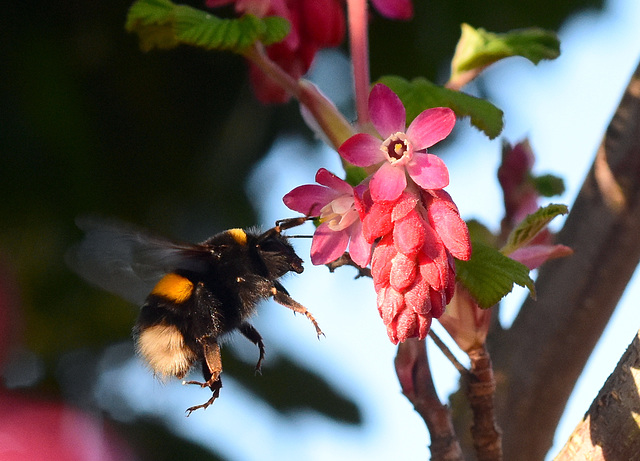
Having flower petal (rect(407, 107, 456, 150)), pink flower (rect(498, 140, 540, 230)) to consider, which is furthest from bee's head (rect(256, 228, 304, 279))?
pink flower (rect(498, 140, 540, 230))

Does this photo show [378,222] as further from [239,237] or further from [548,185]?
[548,185]

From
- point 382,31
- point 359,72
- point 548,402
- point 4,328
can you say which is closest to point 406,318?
point 359,72

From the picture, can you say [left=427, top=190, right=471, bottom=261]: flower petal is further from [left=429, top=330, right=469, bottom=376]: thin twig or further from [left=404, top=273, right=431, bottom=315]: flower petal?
[left=429, top=330, right=469, bottom=376]: thin twig

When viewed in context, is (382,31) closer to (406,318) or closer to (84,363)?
(84,363)

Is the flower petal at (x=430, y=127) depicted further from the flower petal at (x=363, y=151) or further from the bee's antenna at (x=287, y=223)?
the bee's antenna at (x=287, y=223)

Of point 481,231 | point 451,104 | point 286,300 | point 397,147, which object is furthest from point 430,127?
point 481,231
